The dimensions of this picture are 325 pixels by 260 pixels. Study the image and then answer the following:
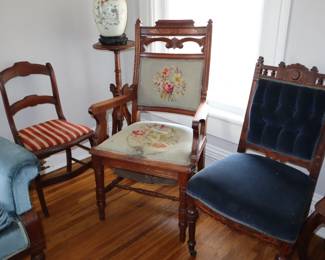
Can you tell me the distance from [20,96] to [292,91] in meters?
1.69

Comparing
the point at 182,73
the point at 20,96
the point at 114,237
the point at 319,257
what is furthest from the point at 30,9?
the point at 319,257

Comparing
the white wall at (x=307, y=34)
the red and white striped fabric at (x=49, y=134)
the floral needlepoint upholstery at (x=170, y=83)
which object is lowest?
the red and white striped fabric at (x=49, y=134)

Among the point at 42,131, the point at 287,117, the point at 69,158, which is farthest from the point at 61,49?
the point at 287,117

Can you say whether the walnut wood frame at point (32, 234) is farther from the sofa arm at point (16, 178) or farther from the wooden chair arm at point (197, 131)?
the wooden chair arm at point (197, 131)

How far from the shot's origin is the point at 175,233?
1849 mm

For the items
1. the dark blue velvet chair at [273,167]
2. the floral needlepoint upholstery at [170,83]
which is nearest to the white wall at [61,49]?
the floral needlepoint upholstery at [170,83]

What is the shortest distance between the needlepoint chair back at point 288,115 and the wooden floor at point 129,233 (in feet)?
1.75

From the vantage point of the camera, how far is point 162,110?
2.06 metres

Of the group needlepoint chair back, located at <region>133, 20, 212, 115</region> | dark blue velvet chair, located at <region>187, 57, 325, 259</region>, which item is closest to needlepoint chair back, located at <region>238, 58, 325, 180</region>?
dark blue velvet chair, located at <region>187, 57, 325, 259</region>

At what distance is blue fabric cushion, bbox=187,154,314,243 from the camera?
48.3 inches

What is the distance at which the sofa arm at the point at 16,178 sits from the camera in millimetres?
1309

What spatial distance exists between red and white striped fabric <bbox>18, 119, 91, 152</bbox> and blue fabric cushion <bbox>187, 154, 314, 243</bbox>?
0.84m

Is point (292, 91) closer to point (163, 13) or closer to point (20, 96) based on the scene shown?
point (163, 13)

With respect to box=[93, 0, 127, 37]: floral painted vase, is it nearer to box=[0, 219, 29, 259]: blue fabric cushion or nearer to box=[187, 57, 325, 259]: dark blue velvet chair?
box=[187, 57, 325, 259]: dark blue velvet chair
